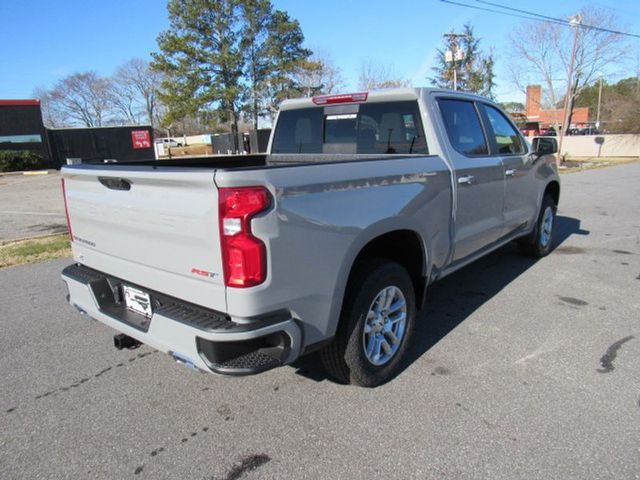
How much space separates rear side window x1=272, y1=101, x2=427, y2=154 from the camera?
3.69 meters

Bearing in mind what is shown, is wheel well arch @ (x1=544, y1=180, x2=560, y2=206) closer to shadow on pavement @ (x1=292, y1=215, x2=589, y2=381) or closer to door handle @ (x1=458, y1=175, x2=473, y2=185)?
shadow on pavement @ (x1=292, y1=215, x2=589, y2=381)

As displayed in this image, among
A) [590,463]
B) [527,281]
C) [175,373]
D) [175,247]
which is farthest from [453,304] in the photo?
[175,247]

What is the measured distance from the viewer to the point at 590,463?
2.34 m

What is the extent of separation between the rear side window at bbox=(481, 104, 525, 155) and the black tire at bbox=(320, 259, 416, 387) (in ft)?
7.31

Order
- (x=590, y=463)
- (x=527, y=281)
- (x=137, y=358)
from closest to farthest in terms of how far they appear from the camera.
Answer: (x=590, y=463) → (x=137, y=358) → (x=527, y=281)

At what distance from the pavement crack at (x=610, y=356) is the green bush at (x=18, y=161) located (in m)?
32.9

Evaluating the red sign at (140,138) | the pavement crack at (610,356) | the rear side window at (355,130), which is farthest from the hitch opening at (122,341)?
the red sign at (140,138)

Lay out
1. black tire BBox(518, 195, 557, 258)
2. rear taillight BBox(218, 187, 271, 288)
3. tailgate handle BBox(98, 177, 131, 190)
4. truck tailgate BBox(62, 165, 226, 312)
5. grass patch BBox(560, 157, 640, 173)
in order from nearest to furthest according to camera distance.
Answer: rear taillight BBox(218, 187, 271, 288) < truck tailgate BBox(62, 165, 226, 312) < tailgate handle BBox(98, 177, 131, 190) < black tire BBox(518, 195, 557, 258) < grass patch BBox(560, 157, 640, 173)

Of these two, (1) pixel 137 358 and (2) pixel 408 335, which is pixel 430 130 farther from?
(1) pixel 137 358

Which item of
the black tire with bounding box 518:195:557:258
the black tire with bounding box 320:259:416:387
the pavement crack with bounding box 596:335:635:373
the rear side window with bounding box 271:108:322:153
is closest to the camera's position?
the black tire with bounding box 320:259:416:387

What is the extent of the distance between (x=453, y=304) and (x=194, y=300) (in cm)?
282

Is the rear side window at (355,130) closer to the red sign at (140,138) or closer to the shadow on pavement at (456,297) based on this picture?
the shadow on pavement at (456,297)

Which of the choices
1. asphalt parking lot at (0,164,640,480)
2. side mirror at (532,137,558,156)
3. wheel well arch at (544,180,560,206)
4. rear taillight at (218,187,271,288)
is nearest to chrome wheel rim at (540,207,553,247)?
wheel well arch at (544,180,560,206)

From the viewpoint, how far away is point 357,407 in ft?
→ 9.34
